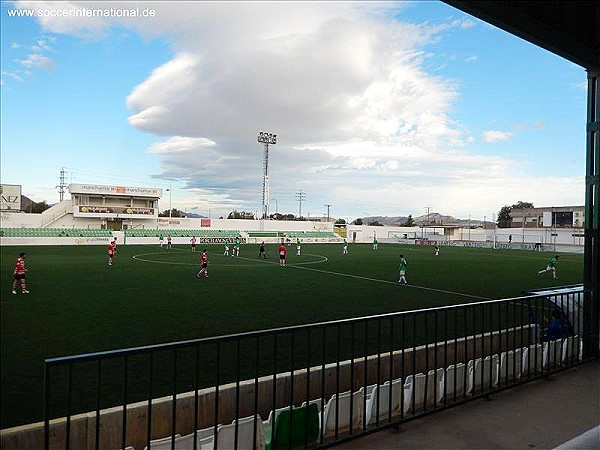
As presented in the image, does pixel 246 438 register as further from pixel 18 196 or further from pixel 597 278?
pixel 597 278

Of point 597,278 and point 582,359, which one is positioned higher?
point 597,278

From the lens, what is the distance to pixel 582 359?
16.4 feet

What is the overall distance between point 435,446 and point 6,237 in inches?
110

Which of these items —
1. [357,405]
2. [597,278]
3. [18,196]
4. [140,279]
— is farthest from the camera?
[140,279]

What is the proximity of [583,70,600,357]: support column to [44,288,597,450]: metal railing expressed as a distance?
0.16 meters

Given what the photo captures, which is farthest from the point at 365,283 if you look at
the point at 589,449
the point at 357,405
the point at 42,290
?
the point at 589,449

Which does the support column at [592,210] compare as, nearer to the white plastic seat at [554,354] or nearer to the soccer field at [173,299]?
the white plastic seat at [554,354]

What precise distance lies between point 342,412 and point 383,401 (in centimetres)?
39

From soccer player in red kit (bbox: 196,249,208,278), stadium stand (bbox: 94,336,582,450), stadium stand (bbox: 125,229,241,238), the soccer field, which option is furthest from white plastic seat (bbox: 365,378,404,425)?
stadium stand (bbox: 125,229,241,238)

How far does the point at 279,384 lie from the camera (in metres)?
4.39

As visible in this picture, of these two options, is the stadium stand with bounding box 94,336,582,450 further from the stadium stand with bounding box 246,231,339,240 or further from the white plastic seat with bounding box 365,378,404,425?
the stadium stand with bounding box 246,231,339,240

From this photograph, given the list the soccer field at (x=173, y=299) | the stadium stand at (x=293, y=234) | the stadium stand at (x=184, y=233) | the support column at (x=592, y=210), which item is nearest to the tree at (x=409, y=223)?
the stadium stand at (x=293, y=234)

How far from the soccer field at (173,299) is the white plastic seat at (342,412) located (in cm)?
222

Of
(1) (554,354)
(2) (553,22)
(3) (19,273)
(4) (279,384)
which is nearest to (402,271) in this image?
(1) (554,354)
